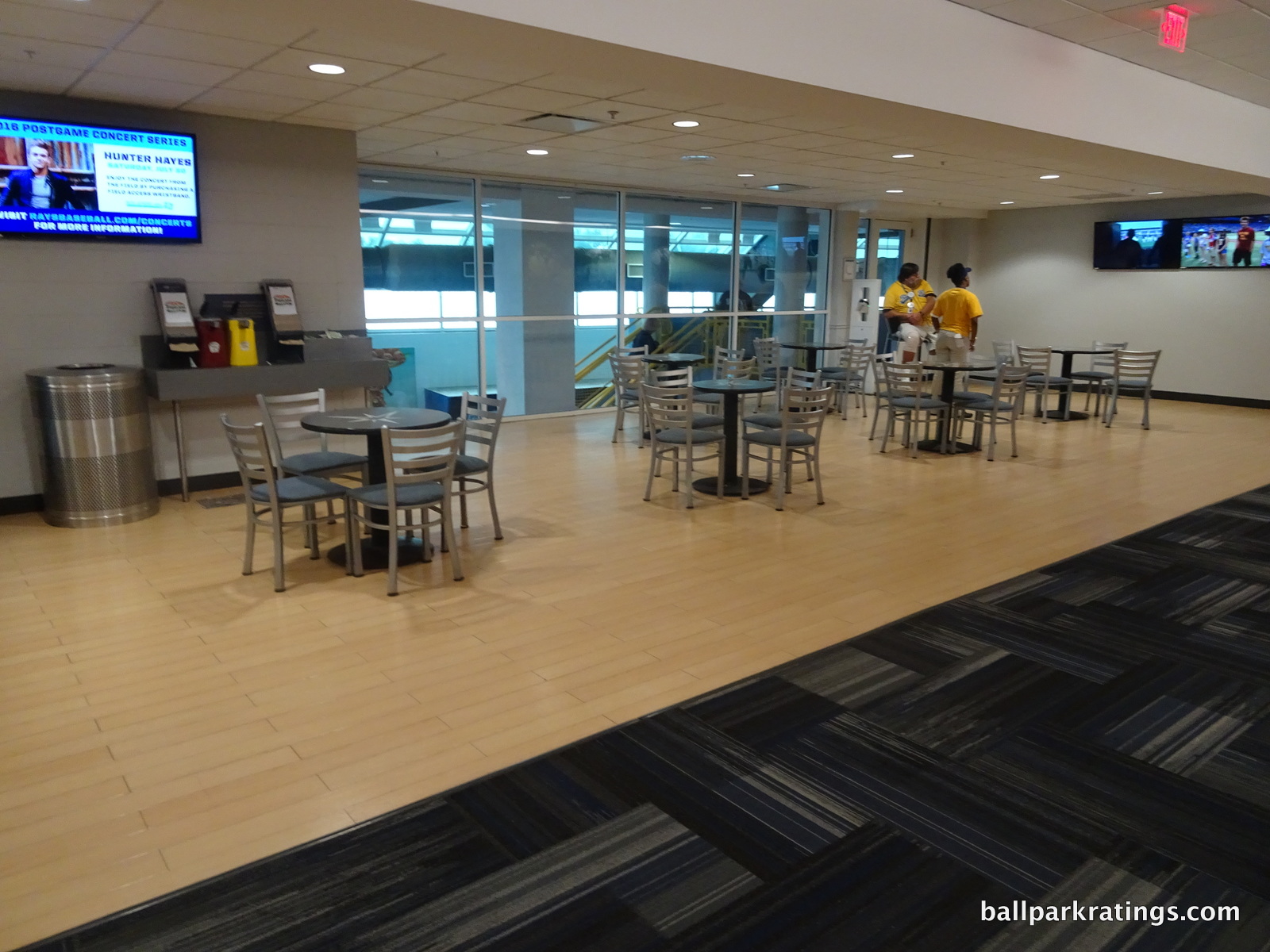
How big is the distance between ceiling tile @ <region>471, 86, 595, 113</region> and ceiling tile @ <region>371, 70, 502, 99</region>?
116mm

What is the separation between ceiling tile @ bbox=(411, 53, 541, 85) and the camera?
4.69 m

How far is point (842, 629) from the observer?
13.6 feet

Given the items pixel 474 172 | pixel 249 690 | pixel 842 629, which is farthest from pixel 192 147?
pixel 842 629

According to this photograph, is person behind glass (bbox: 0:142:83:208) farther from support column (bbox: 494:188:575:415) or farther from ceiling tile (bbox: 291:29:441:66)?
support column (bbox: 494:188:575:415)

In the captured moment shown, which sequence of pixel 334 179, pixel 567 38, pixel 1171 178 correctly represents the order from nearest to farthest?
pixel 567 38 < pixel 334 179 < pixel 1171 178

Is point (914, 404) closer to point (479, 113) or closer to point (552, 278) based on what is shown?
point (479, 113)

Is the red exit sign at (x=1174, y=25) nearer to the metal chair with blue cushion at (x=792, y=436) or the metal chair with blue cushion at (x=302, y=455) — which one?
the metal chair with blue cushion at (x=792, y=436)

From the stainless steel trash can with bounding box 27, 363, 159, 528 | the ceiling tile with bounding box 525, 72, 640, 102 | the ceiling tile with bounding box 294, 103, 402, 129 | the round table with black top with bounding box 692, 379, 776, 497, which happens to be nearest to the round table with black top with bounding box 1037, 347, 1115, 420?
the round table with black top with bounding box 692, 379, 776, 497

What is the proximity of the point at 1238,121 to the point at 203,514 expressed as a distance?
8.47 meters

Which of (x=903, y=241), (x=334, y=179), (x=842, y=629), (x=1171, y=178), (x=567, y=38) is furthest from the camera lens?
(x=903, y=241)

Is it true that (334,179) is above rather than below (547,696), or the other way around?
above

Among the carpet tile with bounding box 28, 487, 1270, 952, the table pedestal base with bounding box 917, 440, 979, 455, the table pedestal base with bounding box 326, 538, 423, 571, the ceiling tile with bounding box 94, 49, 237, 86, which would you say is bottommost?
the carpet tile with bounding box 28, 487, 1270, 952

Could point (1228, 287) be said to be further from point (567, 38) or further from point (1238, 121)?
point (567, 38)

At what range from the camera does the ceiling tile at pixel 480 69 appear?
185 inches
